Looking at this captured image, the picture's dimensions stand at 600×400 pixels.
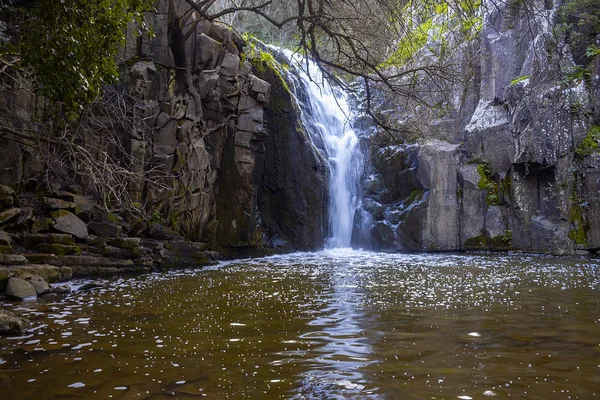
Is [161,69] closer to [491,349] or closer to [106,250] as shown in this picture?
[106,250]

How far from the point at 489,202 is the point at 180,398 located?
18639 mm

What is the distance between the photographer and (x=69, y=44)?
524 cm

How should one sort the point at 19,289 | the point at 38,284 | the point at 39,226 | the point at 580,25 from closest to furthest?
the point at 19,289
the point at 38,284
the point at 39,226
the point at 580,25

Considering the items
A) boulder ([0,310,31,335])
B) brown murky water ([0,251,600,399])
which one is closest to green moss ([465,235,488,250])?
brown murky water ([0,251,600,399])

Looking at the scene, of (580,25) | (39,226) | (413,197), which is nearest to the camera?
(39,226)

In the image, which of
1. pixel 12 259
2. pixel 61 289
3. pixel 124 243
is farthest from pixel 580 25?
pixel 12 259

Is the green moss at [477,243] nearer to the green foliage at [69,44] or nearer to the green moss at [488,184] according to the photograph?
the green moss at [488,184]

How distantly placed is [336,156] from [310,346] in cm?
1766

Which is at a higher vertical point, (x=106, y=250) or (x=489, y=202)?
(x=489, y=202)

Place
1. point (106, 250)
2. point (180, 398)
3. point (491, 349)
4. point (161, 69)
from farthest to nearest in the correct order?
point (161, 69) → point (106, 250) → point (491, 349) → point (180, 398)

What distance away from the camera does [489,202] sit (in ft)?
62.5

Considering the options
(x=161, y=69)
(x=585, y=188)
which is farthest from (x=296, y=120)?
(x=585, y=188)

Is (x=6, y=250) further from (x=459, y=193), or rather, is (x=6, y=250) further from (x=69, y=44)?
(x=459, y=193)

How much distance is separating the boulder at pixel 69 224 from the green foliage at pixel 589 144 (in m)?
16.0
